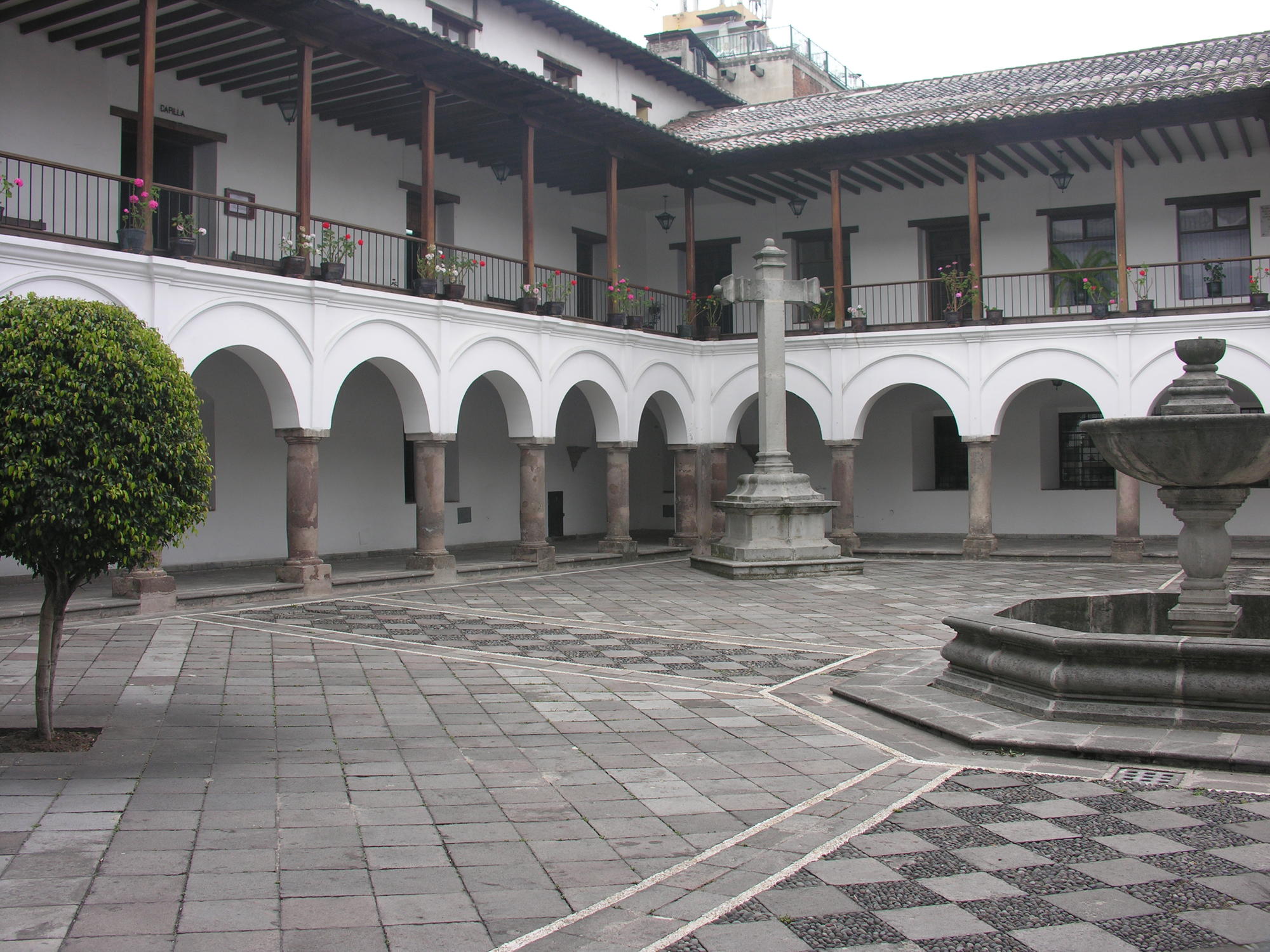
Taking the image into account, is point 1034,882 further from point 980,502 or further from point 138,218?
point 980,502

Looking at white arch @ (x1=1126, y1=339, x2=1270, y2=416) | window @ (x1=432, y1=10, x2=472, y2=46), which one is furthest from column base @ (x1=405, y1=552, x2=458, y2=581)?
white arch @ (x1=1126, y1=339, x2=1270, y2=416)

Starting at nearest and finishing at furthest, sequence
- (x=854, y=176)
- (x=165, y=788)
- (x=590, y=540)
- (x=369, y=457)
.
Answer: (x=165, y=788), (x=369, y=457), (x=854, y=176), (x=590, y=540)

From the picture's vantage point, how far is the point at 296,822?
4.76 meters

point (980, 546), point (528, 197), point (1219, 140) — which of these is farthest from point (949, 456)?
point (528, 197)

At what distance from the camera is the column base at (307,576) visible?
12781 millimetres

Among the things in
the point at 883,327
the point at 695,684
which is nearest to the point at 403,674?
the point at 695,684

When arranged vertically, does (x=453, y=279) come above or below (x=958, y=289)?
below

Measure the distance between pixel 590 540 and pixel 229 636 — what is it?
11.9 metres

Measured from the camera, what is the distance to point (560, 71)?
68.2ft

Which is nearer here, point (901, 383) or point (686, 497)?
point (901, 383)

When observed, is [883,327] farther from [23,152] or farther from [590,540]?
[23,152]

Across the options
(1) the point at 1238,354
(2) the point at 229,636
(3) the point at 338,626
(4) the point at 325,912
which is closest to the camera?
(4) the point at 325,912

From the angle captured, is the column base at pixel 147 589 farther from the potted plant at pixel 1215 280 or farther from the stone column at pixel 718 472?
the potted plant at pixel 1215 280

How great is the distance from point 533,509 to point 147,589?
620 centimetres
